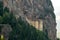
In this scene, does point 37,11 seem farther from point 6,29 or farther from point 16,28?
point 6,29

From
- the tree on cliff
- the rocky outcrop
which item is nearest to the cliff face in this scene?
the tree on cliff

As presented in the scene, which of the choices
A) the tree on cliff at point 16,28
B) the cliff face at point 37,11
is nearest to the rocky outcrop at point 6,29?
the tree on cliff at point 16,28

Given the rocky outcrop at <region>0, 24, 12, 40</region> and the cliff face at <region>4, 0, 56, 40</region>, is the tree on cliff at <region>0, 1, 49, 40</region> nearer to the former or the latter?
the rocky outcrop at <region>0, 24, 12, 40</region>

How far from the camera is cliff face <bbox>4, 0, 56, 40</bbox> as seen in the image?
61.7m

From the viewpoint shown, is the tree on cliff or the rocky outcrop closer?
the rocky outcrop

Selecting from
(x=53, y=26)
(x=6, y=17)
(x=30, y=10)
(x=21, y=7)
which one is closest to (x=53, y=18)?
(x=53, y=26)

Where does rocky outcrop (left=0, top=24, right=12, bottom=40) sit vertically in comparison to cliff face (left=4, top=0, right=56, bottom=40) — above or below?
below

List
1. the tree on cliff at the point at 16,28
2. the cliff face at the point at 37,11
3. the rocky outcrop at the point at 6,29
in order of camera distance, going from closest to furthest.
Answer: the rocky outcrop at the point at 6,29 → the tree on cliff at the point at 16,28 → the cliff face at the point at 37,11

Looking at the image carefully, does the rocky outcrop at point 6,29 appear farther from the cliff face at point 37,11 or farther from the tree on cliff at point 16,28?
the cliff face at point 37,11

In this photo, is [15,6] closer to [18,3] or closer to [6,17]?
[18,3]

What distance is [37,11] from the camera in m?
77.7

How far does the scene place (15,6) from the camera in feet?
204

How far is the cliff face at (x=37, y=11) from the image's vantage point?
61.7 metres

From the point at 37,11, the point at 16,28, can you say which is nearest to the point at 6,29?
the point at 16,28
